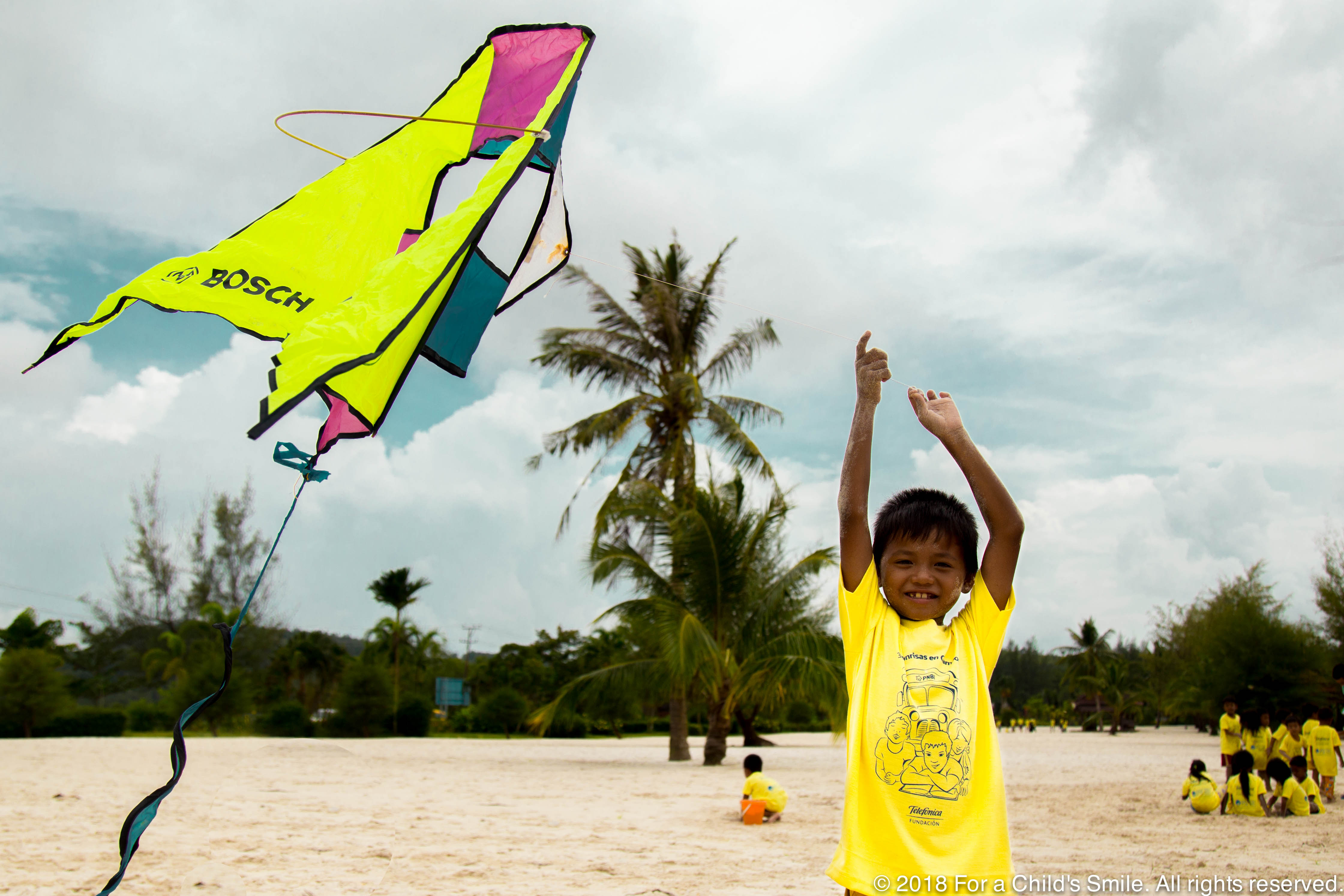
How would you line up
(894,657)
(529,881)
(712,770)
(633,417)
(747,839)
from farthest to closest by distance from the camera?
(633,417) → (712,770) → (747,839) → (529,881) → (894,657)

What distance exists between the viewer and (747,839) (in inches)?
265

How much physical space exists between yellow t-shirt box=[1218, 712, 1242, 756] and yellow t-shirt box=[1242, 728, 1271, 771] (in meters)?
0.11

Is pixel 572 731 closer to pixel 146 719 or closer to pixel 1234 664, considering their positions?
pixel 146 719

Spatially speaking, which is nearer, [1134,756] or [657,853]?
[657,853]

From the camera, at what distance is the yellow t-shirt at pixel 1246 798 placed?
8.62 metres

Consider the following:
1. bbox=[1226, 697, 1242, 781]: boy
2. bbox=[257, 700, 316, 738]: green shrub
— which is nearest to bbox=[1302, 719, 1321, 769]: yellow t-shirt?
bbox=[1226, 697, 1242, 781]: boy

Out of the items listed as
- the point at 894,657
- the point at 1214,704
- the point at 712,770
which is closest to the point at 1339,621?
the point at 1214,704

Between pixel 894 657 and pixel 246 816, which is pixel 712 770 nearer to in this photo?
pixel 246 816

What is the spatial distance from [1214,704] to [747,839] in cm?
2436

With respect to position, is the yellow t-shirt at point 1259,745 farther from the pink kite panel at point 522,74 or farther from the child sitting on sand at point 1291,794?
the pink kite panel at point 522,74

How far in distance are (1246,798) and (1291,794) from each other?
378 mm

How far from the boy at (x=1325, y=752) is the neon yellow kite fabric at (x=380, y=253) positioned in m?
11.2

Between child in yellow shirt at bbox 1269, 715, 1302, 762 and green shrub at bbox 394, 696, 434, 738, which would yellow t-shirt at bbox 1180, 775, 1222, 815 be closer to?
child in yellow shirt at bbox 1269, 715, 1302, 762

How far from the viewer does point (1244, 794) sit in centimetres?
866
